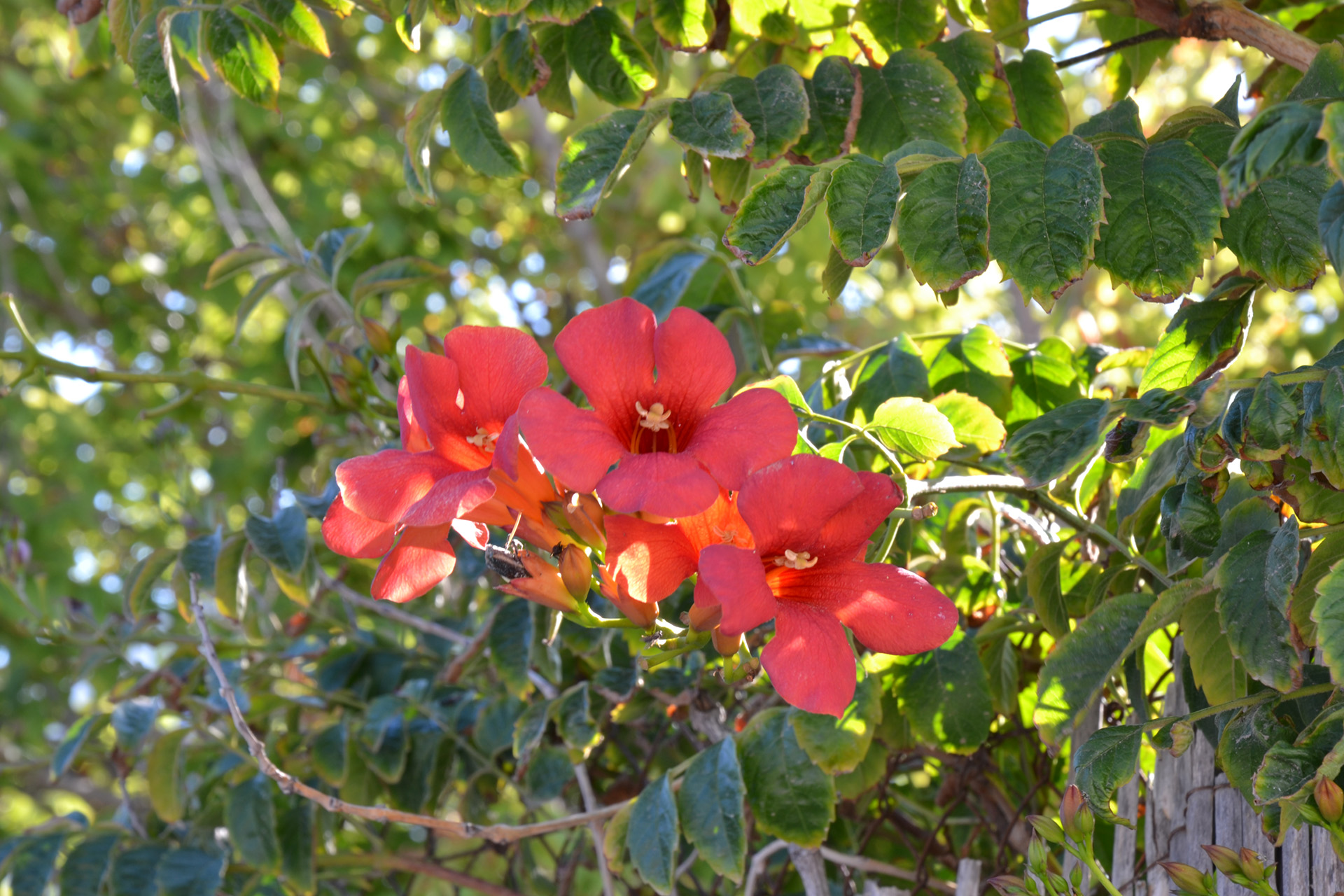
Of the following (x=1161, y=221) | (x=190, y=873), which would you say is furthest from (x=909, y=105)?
(x=190, y=873)

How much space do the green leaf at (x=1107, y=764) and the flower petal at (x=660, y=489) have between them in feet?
1.29

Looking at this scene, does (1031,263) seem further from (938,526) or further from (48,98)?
(48,98)

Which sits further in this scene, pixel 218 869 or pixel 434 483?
pixel 218 869

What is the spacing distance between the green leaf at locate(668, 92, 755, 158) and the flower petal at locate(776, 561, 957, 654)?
0.38 metres

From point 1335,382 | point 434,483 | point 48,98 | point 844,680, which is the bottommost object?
point 844,680

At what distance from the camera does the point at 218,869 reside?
132 cm

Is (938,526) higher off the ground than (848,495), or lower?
higher

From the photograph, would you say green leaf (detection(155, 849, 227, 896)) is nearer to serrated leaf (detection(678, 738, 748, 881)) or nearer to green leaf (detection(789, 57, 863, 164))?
serrated leaf (detection(678, 738, 748, 881))

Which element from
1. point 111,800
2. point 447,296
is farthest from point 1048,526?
point 447,296

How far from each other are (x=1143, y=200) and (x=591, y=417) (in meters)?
0.48

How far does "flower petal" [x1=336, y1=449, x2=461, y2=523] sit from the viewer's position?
681mm

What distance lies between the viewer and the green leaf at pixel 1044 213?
2.35 feet

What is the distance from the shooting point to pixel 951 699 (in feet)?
3.20

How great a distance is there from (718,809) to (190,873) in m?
0.81
